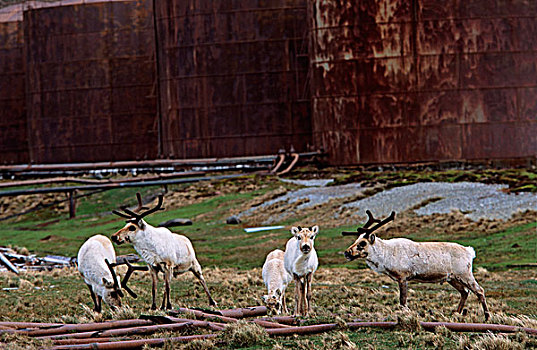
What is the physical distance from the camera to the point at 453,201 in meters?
31.1

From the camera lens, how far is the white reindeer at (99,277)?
54.8 feet

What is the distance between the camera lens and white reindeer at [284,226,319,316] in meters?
15.4

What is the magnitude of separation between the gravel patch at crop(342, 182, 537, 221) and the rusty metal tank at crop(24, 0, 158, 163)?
22.0m

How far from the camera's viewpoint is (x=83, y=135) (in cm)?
5309

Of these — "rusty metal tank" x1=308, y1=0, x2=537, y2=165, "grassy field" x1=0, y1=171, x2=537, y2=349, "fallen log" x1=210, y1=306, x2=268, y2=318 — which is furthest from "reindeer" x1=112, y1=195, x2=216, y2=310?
"rusty metal tank" x1=308, y1=0, x2=537, y2=165

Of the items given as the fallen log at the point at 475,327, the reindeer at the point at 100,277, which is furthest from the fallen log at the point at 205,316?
the fallen log at the point at 475,327

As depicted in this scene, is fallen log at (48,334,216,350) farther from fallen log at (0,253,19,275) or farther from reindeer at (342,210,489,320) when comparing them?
fallen log at (0,253,19,275)

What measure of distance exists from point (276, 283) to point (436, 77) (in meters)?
24.5

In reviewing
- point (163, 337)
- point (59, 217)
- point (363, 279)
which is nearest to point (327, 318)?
point (163, 337)

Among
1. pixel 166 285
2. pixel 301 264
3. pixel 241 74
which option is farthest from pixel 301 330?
pixel 241 74

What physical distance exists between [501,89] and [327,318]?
91.5ft

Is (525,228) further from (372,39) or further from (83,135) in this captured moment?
(83,135)

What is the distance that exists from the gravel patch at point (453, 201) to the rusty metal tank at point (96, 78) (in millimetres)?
22048

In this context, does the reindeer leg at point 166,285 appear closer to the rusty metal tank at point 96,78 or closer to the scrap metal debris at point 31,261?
the scrap metal debris at point 31,261
